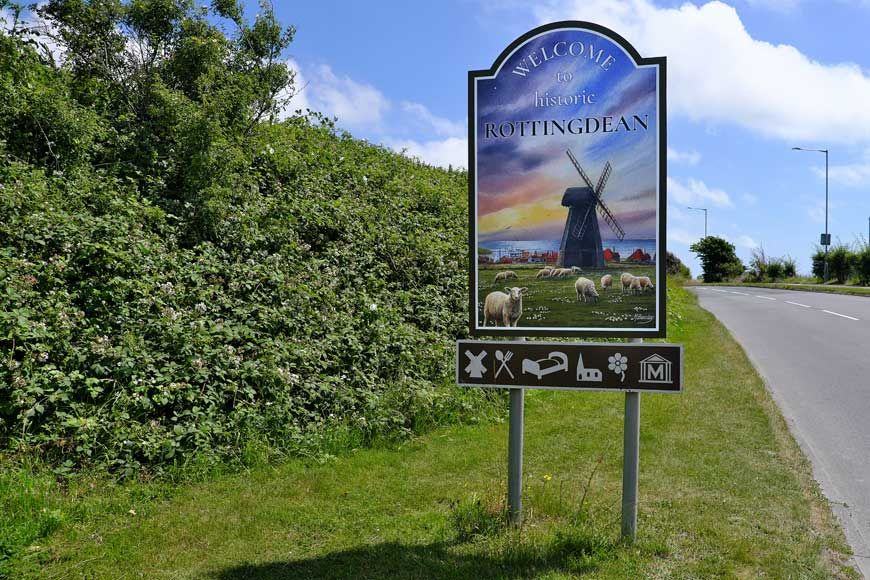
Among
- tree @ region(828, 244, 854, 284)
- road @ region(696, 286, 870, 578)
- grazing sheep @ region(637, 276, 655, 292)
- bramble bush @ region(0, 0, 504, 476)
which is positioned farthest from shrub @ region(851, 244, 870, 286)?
grazing sheep @ region(637, 276, 655, 292)

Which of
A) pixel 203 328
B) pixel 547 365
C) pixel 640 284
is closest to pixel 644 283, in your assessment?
pixel 640 284

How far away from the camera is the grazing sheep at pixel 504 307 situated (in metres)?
4.88

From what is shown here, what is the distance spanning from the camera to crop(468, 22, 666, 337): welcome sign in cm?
462

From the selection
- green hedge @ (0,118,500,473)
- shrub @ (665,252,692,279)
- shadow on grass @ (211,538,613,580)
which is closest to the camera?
shadow on grass @ (211,538,613,580)

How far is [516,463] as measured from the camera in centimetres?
490

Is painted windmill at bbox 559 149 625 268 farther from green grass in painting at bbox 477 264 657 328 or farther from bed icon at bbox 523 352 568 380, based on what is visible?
bed icon at bbox 523 352 568 380

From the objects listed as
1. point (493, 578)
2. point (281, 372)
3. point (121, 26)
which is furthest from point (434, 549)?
point (121, 26)

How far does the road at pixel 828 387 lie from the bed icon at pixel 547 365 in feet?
6.93

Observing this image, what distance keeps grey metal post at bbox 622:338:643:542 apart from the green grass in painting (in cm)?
50

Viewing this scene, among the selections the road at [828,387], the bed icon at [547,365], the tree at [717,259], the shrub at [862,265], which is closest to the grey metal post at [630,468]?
the bed icon at [547,365]

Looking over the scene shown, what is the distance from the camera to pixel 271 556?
460 centimetres

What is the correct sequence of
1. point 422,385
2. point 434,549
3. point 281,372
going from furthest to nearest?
point 422,385
point 281,372
point 434,549

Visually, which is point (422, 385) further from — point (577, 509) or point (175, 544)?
point (175, 544)

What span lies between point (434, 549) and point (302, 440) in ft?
7.68
